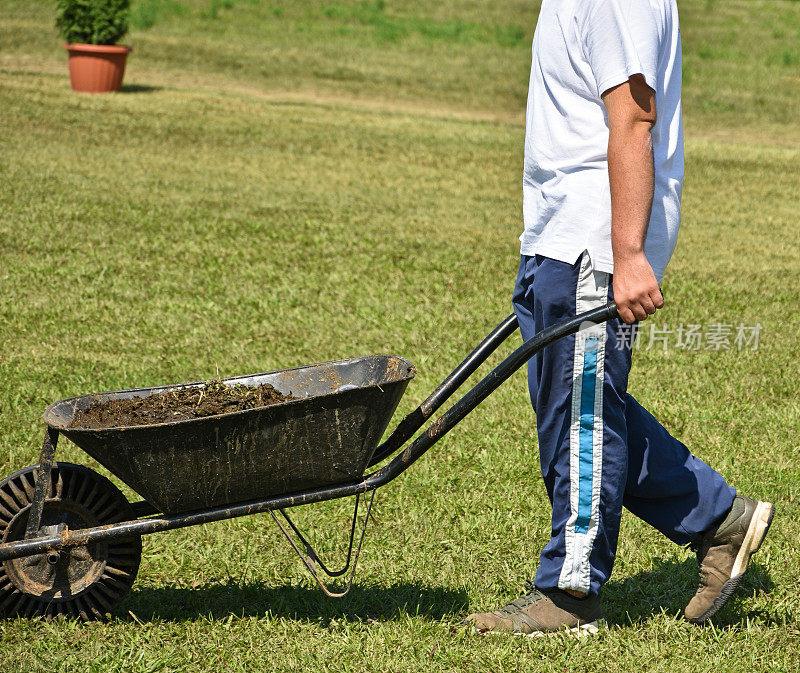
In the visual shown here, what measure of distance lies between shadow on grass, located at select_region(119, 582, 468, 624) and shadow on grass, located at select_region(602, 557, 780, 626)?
1.63 feet

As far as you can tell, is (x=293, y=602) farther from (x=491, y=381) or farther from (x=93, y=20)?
(x=93, y=20)

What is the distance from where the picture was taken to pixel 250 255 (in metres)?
7.45

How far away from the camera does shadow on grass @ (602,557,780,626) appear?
320cm

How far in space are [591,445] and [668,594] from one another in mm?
841

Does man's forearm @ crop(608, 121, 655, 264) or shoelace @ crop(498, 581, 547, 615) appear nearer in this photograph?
man's forearm @ crop(608, 121, 655, 264)

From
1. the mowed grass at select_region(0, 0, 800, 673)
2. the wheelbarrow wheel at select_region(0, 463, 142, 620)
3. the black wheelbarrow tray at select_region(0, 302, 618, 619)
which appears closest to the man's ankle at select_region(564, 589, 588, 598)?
the mowed grass at select_region(0, 0, 800, 673)

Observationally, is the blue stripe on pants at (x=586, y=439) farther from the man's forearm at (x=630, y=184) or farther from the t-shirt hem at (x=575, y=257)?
the man's forearm at (x=630, y=184)

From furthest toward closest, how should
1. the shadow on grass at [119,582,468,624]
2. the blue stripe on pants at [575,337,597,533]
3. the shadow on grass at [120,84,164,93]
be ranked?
the shadow on grass at [120,84,164,93], the shadow on grass at [119,582,468,624], the blue stripe on pants at [575,337,597,533]

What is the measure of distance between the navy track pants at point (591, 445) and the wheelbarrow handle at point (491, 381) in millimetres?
105

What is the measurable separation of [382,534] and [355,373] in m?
0.81

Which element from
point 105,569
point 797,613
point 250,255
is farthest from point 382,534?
point 250,255

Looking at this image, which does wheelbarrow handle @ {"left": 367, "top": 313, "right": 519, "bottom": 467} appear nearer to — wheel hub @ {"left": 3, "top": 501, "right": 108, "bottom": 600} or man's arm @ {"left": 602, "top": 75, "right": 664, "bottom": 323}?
man's arm @ {"left": 602, "top": 75, "right": 664, "bottom": 323}

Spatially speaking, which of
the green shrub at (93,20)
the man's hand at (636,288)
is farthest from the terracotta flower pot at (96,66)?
the man's hand at (636,288)

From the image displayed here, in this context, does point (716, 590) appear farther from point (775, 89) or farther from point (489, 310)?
point (775, 89)
